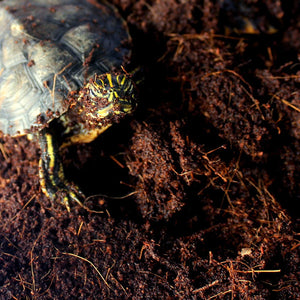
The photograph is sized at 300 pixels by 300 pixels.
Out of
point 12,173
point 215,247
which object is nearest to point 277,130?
point 215,247

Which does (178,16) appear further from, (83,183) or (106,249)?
(106,249)

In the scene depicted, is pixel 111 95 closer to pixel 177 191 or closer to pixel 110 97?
pixel 110 97

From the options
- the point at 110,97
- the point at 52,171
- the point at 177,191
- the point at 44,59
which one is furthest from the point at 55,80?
the point at 177,191

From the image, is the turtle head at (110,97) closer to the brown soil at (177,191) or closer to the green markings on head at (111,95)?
the green markings on head at (111,95)

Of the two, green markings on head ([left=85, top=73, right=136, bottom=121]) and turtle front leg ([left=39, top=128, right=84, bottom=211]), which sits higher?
green markings on head ([left=85, top=73, right=136, bottom=121])

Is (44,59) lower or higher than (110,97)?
higher

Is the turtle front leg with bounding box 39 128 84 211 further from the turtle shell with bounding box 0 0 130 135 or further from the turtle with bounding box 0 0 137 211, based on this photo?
the turtle shell with bounding box 0 0 130 135

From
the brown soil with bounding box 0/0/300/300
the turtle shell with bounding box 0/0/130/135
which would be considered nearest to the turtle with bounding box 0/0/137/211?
the turtle shell with bounding box 0/0/130/135
